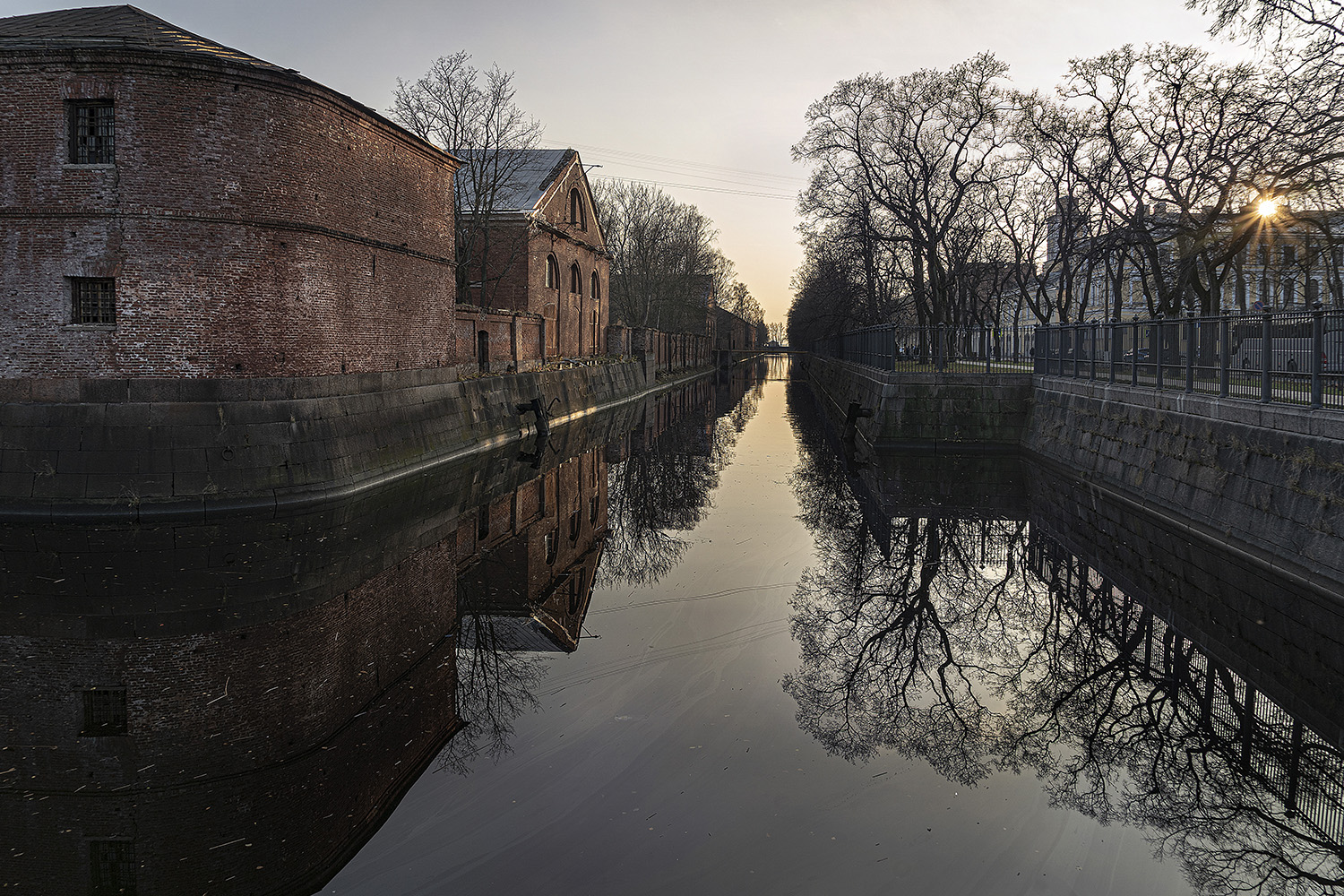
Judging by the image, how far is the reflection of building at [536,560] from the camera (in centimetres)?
866

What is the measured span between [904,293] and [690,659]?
2267 inches

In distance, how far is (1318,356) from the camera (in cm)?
1038

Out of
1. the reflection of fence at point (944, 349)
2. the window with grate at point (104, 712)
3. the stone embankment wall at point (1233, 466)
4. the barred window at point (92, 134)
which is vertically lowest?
the window with grate at point (104, 712)

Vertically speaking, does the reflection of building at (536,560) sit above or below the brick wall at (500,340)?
below

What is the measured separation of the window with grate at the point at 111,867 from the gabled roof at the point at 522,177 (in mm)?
31698

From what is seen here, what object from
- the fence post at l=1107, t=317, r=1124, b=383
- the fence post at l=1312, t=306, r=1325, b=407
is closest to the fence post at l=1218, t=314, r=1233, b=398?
the fence post at l=1312, t=306, r=1325, b=407

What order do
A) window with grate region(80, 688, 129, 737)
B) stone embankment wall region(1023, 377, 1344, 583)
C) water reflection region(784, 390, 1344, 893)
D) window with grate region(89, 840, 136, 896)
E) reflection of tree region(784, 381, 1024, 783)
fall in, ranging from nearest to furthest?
window with grate region(89, 840, 136, 896), water reflection region(784, 390, 1344, 893), window with grate region(80, 688, 129, 737), reflection of tree region(784, 381, 1024, 783), stone embankment wall region(1023, 377, 1344, 583)

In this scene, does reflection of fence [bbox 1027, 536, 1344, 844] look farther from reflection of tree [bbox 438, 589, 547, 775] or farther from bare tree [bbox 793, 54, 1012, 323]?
bare tree [bbox 793, 54, 1012, 323]

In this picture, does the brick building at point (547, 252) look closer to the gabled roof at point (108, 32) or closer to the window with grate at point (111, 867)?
the gabled roof at point (108, 32)

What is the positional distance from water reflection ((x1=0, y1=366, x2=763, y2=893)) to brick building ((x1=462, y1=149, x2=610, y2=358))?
22.5 m

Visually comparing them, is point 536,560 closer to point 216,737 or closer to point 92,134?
point 216,737

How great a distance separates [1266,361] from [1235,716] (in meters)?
6.87

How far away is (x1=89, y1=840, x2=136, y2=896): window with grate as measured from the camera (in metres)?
4.21

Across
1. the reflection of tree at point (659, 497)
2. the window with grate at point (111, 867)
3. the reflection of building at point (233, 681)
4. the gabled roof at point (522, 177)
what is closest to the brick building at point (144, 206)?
the reflection of building at point (233, 681)
